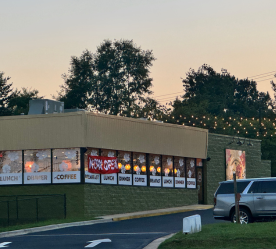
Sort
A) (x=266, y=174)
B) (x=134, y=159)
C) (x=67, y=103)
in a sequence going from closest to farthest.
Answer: (x=134, y=159) < (x=266, y=174) < (x=67, y=103)

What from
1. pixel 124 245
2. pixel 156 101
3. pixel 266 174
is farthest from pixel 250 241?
pixel 156 101

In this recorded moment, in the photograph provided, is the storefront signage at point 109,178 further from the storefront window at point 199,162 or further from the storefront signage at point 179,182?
the storefront window at point 199,162

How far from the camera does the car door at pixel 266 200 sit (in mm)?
23016

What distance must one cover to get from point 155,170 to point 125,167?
2679 millimetres

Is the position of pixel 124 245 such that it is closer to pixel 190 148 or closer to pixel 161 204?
pixel 161 204

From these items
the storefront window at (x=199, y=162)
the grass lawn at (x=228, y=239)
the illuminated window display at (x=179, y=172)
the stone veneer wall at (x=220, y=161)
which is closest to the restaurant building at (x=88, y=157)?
the illuminated window display at (x=179, y=172)

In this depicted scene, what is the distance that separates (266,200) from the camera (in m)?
23.1

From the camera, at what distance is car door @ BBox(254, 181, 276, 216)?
23016 millimetres

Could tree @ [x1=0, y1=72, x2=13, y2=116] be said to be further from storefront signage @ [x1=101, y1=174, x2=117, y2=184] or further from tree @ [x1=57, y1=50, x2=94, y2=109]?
storefront signage @ [x1=101, y1=174, x2=117, y2=184]

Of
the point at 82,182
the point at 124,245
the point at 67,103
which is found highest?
the point at 67,103

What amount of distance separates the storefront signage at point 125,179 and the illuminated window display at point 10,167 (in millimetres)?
5367

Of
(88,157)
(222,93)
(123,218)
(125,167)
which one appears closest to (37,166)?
(88,157)

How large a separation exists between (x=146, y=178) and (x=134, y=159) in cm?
146

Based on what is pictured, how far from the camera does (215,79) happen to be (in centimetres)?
10094
